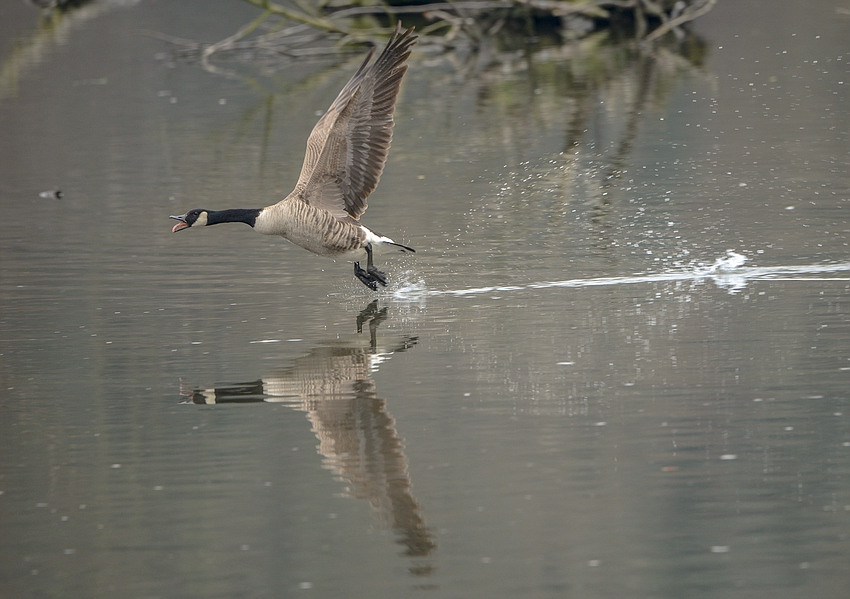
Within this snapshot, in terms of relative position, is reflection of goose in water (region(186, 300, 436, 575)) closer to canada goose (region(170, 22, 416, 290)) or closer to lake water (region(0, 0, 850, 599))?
lake water (region(0, 0, 850, 599))

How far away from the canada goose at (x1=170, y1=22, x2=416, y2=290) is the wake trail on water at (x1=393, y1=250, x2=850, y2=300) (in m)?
0.37

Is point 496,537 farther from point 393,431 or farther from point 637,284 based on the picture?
point 637,284

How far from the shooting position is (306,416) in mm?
6441

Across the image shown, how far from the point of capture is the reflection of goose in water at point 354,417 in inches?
207

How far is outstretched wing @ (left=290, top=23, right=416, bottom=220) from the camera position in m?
8.88

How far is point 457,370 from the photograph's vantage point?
7.10 m

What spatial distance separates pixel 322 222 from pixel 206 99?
11920 millimetres

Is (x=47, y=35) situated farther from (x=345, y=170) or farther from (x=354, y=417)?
(x=354, y=417)

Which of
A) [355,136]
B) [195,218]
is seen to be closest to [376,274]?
[355,136]

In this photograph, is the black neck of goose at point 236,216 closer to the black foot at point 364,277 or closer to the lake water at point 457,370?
the lake water at point 457,370

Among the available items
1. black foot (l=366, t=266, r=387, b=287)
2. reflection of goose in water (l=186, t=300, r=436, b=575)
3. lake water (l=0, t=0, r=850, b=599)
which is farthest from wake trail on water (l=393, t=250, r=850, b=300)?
reflection of goose in water (l=186, t=300, r=436, b=575)

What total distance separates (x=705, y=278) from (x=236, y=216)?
2.98 m

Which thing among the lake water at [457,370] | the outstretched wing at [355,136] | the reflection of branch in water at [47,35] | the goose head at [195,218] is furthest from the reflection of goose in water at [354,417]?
the reflection of branch in water at [47,35]

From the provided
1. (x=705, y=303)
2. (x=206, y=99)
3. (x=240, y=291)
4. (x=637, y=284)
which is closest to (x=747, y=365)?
(x=705, y=303)
